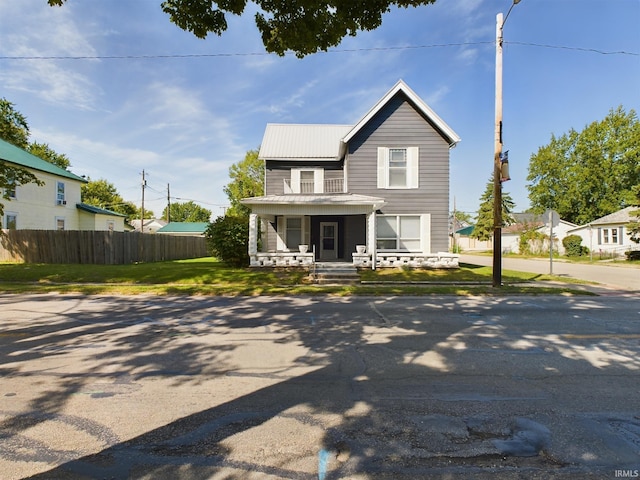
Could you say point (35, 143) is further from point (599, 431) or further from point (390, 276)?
point (599, 431)

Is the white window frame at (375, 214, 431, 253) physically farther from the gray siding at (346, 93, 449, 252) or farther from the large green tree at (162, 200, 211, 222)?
the large green tree at (162, 200, 211, 222)

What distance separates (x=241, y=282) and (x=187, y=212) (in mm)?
123973

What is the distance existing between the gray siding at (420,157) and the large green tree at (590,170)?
45016 millimetres

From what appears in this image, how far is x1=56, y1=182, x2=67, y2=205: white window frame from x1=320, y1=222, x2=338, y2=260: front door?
2428 centimetres

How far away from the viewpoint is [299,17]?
252 inches

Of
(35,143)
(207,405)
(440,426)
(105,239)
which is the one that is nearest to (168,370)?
(207,405)

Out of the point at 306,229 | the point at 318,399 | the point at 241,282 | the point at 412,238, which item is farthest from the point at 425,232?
the point at 318,399

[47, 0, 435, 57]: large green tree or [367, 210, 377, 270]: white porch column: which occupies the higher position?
[47, 0, 435, 57]: large green tree

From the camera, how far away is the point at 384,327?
698 cm

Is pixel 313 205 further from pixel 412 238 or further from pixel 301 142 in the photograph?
pixel 301 142

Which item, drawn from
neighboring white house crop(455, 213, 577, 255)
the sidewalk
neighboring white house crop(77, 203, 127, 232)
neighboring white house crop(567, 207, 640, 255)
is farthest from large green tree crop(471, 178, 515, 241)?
neighboring white house crop(77, 203, 127, 232)

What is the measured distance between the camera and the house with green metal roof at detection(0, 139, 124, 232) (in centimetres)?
2567

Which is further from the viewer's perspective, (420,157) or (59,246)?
(59,246)

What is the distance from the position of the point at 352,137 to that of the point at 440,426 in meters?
16.7
